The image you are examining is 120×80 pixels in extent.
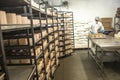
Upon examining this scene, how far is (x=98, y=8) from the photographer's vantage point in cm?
610

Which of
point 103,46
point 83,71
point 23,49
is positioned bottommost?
point 83,71

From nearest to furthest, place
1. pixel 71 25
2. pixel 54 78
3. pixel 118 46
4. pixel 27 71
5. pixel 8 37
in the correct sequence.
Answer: pixel 27 71, pixel 8 37, pixel 118 46, pixel 54 78, pixel 71 25

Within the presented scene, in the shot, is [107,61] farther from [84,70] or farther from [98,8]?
[98,8]

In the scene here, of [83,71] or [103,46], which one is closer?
[103,46]

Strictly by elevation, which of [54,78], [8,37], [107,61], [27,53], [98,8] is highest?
[98,8]

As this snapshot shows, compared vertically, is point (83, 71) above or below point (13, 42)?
below

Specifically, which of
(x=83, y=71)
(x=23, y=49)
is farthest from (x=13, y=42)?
(x=83, y=71)

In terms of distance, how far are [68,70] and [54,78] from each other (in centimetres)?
66

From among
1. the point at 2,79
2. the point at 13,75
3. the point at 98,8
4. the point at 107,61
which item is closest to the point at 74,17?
the point at 98,8

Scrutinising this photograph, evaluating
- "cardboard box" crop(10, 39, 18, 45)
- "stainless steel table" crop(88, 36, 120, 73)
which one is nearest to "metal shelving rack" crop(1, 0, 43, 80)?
"cardboard box" crop(10, 39, 18, 45)

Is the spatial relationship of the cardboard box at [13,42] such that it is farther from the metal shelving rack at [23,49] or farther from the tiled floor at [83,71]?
the tiled floor at [83,71]

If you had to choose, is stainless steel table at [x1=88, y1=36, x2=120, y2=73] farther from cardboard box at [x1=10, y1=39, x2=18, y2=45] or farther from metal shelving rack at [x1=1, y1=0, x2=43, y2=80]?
cardboard box at [x1=10, y1=39, x2=18, y2=45]

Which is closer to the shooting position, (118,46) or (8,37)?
(8,37)

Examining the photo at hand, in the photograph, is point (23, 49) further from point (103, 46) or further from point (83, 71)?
point (83, 71)
